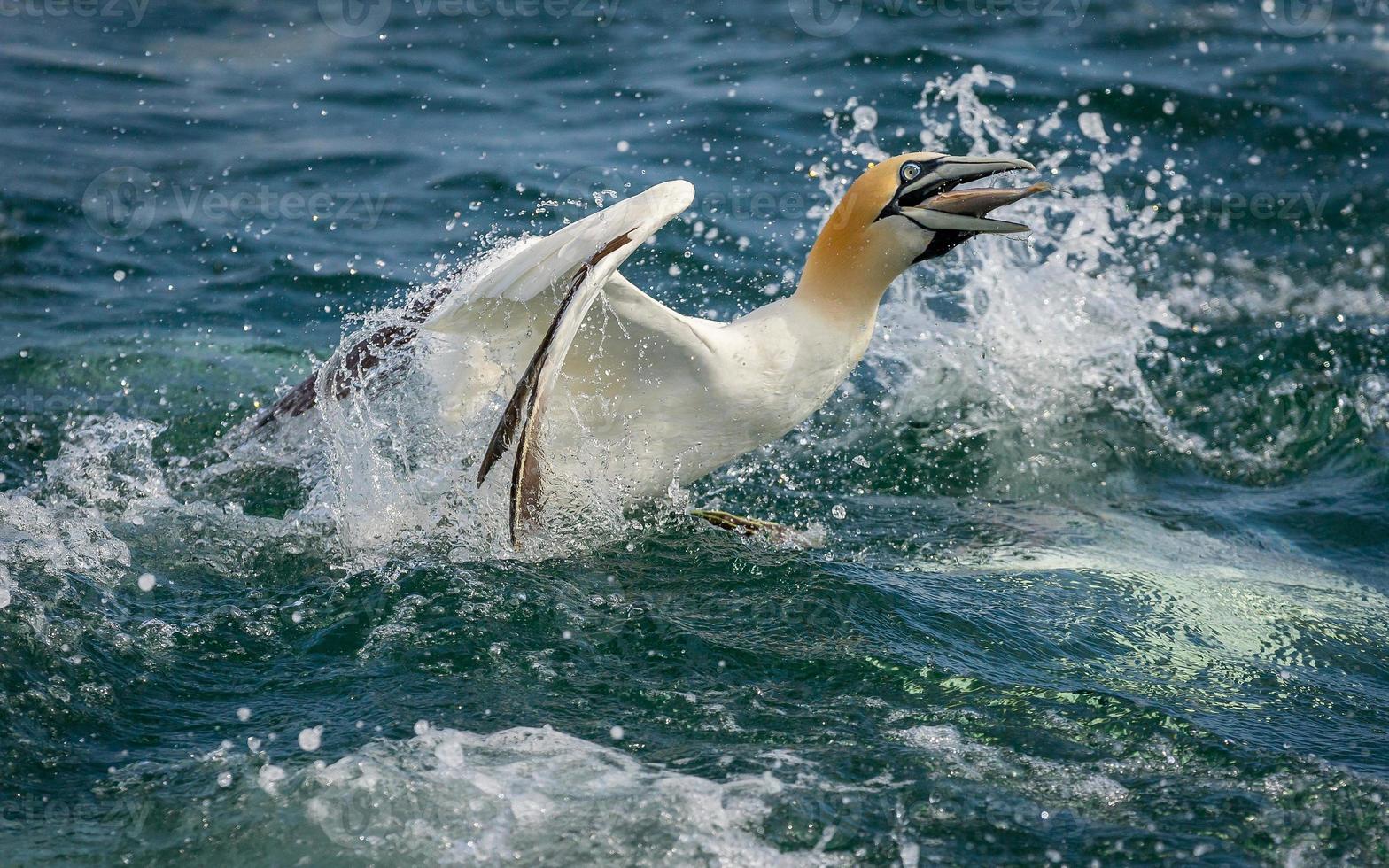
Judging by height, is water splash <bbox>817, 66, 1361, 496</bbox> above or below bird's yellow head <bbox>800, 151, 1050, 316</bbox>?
below

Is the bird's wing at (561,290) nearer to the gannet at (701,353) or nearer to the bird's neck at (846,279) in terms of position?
the gannet at (701,353)

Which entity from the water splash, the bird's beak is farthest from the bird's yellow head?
the water splash

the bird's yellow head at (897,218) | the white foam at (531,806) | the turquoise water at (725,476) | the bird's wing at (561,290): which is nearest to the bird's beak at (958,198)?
the bird's yellow head at (897,218)

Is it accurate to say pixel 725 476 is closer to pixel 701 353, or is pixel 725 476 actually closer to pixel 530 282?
pixel 701 353

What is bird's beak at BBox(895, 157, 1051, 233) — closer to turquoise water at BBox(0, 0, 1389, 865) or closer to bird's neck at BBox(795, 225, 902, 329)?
bird's neck at BBox(795, 225, 902, 329)

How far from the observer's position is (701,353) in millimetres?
5125

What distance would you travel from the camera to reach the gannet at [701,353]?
16.9ft

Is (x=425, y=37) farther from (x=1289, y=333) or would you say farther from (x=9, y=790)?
(x=9, y=790)

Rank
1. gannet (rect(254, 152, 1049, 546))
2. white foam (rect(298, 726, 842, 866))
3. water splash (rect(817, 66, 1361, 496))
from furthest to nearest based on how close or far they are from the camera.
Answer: water splash (rect(817, 66, 1361, 496)) → gannet (rect(254, 152, 1049, 546)) → white foam (rect(298, 726, 842, 866))

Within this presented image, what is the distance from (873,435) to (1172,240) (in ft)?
12.9

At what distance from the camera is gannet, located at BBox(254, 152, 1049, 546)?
5.15 metres

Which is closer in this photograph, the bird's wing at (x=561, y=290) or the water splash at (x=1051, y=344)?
the bird's wing at (x=561, y=290)

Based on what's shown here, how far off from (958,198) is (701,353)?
3.79 feet

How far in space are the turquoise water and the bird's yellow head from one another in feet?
3.50
